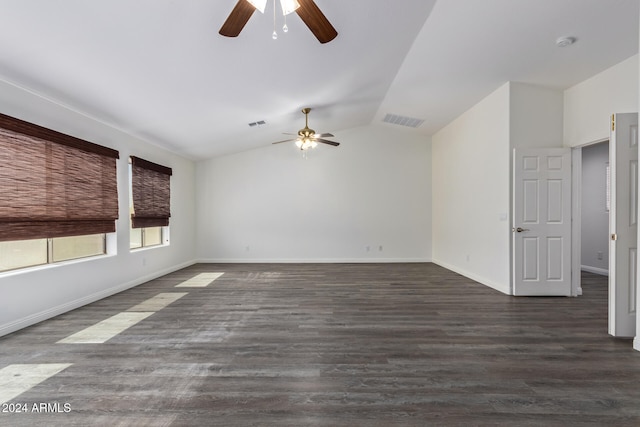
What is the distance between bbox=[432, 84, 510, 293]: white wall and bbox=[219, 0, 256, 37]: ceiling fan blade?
4.00m

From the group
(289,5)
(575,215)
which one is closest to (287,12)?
(289,5)

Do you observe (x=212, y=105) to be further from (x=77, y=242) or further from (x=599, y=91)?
(x=599, y=91)

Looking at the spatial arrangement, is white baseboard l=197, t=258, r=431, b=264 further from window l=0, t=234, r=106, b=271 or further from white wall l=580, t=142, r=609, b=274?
white wall l=580, t=142, r=609, b=274

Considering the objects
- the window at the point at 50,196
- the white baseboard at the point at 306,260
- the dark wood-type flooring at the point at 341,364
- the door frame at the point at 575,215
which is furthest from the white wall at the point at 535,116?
the window at the point at 50,196

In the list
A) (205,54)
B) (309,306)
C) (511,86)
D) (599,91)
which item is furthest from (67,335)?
(599,91)

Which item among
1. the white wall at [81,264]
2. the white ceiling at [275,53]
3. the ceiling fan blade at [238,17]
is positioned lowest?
the white wall at [81,264]

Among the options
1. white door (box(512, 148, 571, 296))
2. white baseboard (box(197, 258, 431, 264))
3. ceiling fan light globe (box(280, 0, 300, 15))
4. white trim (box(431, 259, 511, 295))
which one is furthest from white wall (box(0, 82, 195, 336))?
white door (box(512, 148, 571, 296))

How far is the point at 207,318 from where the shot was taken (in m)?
3.35

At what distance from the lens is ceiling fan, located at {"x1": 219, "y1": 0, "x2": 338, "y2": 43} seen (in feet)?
6.01

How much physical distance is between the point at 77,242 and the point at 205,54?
3.03 m

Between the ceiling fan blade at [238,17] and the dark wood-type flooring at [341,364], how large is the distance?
2.52 metres

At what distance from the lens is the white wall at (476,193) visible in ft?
14.6

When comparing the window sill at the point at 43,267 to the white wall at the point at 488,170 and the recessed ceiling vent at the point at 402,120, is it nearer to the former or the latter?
the recessed ceiling vent at the point at 402,120

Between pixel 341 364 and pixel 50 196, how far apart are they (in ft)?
12.1
